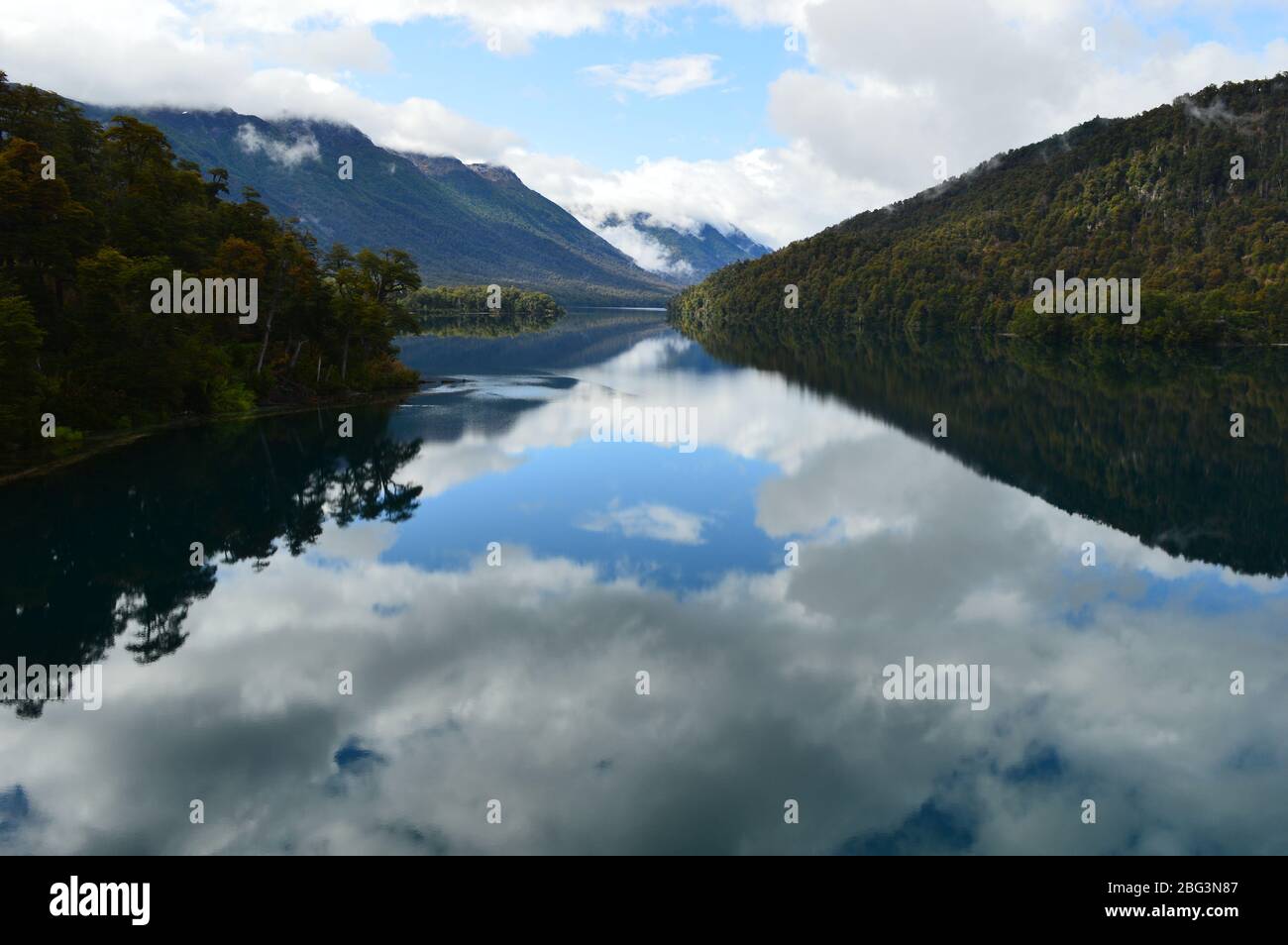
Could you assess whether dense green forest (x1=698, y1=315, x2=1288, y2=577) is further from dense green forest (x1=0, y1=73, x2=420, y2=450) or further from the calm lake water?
dense green forest (x1=0, y1=73, x2=420, y2=450)

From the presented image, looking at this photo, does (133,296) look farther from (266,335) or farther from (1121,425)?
(1121,425)

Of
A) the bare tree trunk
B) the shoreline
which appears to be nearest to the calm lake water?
the shoreline

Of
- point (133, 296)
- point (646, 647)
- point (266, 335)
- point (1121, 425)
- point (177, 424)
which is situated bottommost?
point (646, 647)

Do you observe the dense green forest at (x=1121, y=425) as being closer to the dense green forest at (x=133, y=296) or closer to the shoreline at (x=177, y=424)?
the shoreline at (x=177, y=424)

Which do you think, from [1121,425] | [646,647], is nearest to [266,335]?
[646,647]

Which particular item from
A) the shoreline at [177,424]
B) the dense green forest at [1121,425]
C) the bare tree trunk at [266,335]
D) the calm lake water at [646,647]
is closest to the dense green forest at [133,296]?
the bare tree trunk at [266,335]
